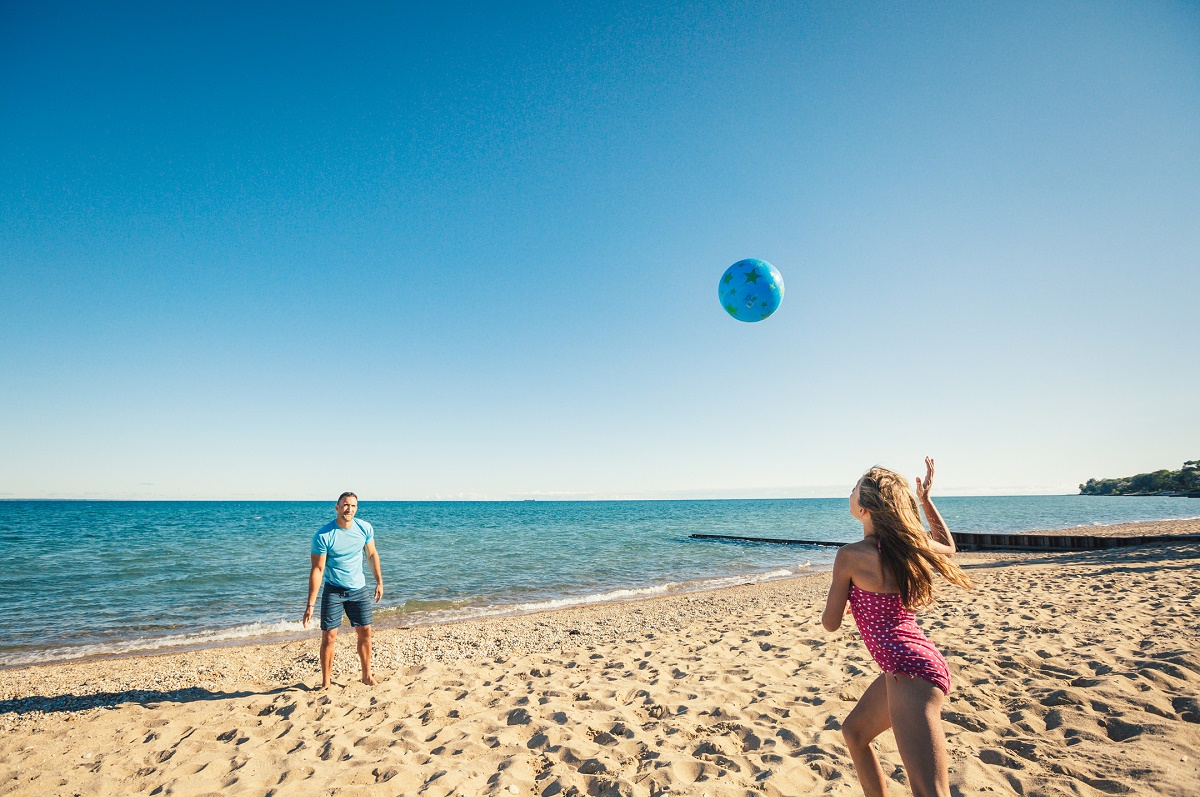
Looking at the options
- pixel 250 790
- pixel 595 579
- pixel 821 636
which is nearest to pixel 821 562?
pixel 595 579

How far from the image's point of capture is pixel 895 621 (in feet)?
8.17

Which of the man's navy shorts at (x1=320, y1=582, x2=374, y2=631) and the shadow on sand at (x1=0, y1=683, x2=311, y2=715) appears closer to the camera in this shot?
the man's navy shorts at (x1=320, y1=582, x2=374, y2=631)

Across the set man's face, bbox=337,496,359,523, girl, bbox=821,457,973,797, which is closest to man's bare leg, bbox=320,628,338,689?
man's face, bbox=337,496,359,523

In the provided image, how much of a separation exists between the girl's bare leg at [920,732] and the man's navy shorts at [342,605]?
215 inches

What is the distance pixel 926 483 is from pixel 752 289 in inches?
121

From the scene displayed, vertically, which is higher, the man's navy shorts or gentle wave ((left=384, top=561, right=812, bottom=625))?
the man's navy shorts

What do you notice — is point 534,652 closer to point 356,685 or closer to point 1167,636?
point 356,685

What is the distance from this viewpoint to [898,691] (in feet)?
7.84

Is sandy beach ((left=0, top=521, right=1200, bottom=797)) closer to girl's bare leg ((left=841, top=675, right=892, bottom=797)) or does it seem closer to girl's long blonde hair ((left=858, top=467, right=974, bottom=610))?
girl's bare leg ((left=841, top=675, right=892, bottom=797))

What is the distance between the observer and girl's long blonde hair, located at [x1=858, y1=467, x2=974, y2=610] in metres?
2.47

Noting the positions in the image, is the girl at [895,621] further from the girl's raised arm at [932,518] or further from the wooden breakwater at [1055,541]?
the wooden breakwater at [1055,541]

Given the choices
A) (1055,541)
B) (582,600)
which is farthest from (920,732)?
(1055,541)

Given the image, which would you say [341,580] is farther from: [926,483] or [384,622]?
[384,622]

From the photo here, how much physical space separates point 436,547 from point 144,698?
23218 mm
